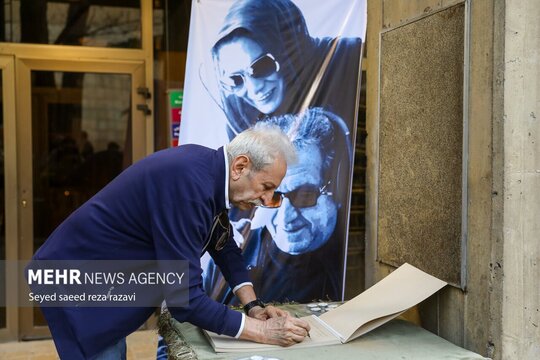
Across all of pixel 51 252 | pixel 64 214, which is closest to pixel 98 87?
Result: pixel 64 214

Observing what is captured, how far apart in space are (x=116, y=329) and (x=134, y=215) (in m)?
0.42

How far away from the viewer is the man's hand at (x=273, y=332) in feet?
6.39

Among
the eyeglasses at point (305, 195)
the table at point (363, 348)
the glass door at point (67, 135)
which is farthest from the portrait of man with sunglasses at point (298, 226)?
the glass door at point (67, 135)

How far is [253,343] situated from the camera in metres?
1.96

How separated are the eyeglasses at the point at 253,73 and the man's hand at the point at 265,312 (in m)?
1.16

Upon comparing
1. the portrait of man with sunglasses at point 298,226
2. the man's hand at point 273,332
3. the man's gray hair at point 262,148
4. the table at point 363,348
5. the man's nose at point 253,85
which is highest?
the man's nose at point 253,85

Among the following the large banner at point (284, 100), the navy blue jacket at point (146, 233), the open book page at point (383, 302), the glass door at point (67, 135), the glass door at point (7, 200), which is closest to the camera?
the navy blue jacket at point (146, 233)

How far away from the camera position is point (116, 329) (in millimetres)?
1991

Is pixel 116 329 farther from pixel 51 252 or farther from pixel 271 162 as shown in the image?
pixel 271 162

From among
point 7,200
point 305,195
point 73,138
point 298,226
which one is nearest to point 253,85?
point 305,195

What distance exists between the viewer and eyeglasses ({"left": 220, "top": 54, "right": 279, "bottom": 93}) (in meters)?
2.86

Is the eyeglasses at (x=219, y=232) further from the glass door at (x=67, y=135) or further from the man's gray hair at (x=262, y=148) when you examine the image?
the glass door at (x=67, y=135)

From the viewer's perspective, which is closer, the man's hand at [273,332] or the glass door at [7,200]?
the man's hand at [273,332]

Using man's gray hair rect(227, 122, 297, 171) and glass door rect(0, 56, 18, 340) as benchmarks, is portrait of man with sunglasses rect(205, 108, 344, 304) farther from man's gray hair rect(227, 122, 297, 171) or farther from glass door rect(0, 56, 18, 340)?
glass door rect(0, 56, 18, 340)
